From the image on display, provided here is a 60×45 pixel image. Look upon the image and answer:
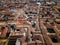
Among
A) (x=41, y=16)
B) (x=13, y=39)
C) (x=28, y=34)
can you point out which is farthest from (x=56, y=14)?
(x=13, y=39)

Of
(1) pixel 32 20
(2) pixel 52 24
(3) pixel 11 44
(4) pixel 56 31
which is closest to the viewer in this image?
(3) pixel 11 44

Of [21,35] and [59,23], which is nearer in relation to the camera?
[21,35]

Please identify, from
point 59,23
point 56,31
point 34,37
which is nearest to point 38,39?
point 34,37

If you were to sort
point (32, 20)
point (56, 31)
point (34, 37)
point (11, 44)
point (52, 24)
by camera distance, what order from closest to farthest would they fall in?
point (11, 44) < point (34, 37) < point (56, 31) < point (52, 24) < point (32, 20)

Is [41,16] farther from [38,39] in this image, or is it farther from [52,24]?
[38,39]

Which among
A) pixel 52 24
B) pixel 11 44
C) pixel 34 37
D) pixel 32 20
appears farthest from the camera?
pixel 32 20

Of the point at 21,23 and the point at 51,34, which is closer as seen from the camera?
the point at 51,34

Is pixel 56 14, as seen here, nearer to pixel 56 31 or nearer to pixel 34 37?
pixel 56 31

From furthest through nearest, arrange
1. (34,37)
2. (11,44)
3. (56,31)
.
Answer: (56,31) < (34,37) < (11,44)
